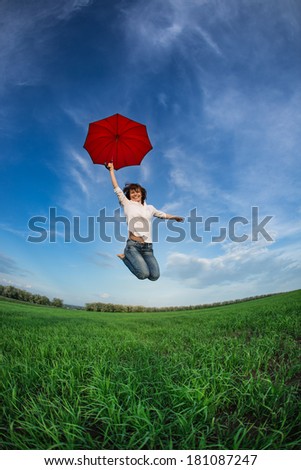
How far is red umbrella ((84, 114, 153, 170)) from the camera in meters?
7.03

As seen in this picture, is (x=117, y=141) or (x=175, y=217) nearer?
(x=175, y=217)

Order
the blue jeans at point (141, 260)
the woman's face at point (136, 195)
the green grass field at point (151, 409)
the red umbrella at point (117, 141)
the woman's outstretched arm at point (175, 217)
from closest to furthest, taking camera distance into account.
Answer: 1. the green grass field at point (151, 409)
2. the blue jeans at point (141, 260)
3. the woman's outstretched arm at point (175, 217)
4. the red umbrella at point (117, 141)
5. the woman's face at point (136, 195)

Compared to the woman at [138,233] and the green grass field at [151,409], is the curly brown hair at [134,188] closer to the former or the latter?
the woman at [138,233]

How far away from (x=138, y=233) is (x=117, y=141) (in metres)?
2.64

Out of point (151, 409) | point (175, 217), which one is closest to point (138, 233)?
point (175, 217)

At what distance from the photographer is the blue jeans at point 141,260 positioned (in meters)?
6.63

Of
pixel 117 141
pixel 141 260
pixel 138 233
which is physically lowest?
pixel 141 260

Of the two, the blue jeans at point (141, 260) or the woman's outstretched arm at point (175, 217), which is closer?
the blue jeans at point (141, 260)

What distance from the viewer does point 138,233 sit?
7.05 metres

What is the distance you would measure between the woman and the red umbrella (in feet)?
1.89

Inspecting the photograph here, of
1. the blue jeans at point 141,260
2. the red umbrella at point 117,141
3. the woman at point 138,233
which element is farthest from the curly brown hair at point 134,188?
the blue jeans at point 141,260

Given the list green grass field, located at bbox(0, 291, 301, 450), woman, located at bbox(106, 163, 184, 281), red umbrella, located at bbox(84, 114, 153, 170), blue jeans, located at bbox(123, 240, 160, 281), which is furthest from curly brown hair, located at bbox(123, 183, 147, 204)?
green grass field, located at bbox(0, 291, 301, 450)

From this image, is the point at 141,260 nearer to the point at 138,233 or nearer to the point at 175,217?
the point at 138,233
